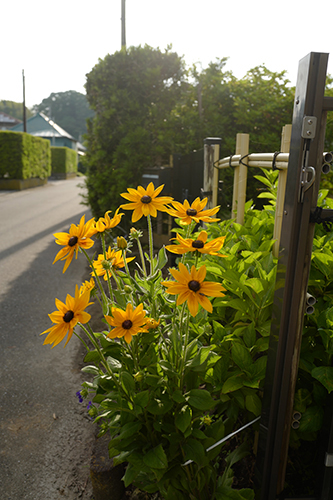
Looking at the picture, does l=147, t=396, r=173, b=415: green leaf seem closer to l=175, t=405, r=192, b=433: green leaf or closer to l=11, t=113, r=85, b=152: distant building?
l=175, t=405, r=192, b=433: green leaf

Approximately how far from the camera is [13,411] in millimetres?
2754

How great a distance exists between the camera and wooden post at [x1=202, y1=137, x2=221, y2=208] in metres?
3.65

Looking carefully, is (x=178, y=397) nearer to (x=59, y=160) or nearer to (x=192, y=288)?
(x=192, y=288)

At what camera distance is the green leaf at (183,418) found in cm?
132

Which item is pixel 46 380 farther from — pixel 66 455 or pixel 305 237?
pixel 305 237

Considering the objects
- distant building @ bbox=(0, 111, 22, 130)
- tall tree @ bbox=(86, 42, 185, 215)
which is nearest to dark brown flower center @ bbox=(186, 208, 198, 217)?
tall tree @ bbox=(86, 42, 185, 215)

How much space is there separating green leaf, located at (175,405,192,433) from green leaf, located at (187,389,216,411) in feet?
0.11

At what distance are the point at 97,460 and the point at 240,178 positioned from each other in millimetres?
1836

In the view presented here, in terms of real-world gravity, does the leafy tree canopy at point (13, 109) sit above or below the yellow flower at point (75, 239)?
above

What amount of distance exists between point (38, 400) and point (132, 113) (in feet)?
16.4

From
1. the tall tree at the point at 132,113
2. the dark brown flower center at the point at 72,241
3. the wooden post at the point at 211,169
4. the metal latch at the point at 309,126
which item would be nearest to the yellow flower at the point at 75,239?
the dark brown flower center at the point at 72,241

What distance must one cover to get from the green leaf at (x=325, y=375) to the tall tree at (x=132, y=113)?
17.3 ft

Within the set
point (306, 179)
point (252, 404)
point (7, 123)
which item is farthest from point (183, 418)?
point (7, 123)

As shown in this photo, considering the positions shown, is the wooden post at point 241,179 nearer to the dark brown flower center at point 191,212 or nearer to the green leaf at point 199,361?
the dark brown flower center at point 191,212
